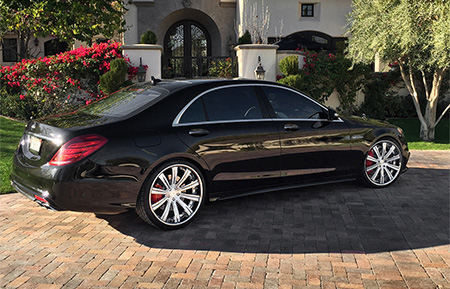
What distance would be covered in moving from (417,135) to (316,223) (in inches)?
398

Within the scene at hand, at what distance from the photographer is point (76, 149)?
471 cm

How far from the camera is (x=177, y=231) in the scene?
520 cm

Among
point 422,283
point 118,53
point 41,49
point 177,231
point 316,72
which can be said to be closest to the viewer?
point 422,283

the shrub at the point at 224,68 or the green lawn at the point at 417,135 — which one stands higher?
the shrub at the point at 224,68

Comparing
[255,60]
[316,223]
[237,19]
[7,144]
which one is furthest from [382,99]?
[316,223]

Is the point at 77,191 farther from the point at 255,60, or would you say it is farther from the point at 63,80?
the point at 255,60

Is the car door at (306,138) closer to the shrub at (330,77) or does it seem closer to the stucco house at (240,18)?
the shrub at (330,77)

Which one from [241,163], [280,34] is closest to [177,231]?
[241,163]

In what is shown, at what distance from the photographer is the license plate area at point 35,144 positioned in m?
5.00

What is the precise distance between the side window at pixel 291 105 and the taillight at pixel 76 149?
237 cm

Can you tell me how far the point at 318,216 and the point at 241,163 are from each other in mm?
1113

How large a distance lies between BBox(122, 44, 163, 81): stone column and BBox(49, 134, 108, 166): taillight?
9.29m

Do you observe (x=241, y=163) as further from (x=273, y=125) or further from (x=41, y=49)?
(x=41, y=49)

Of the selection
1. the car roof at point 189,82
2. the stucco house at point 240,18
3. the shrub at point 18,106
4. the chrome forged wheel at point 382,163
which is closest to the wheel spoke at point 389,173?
the chrome forged wheel at point 382,163
